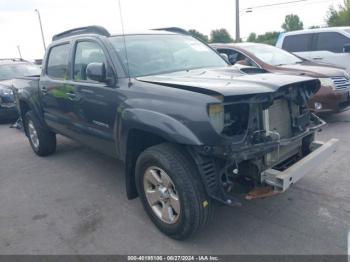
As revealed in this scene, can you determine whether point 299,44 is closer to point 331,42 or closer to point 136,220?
point 331,42

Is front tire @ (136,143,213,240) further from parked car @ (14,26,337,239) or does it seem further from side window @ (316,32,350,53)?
side window @ (316,32,350,53)

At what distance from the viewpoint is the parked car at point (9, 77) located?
928 cm

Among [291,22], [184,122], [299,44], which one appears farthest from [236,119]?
[291,22]

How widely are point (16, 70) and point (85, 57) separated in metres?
7.77

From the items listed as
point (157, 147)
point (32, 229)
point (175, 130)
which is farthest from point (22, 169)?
point (175, 130)

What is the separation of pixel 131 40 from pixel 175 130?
1.71 meters

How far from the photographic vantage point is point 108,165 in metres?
5.21

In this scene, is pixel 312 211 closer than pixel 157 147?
No

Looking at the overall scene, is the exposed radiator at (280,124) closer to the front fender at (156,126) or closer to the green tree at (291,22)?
the front fender at (156,126)

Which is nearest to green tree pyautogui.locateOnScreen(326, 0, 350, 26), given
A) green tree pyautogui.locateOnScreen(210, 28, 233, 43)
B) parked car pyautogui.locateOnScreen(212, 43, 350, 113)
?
green tree pyautogui.locateOnScreen(210, 28, 233, 43)

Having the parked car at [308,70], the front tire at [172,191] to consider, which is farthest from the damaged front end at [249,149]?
the parked car at [308,70]

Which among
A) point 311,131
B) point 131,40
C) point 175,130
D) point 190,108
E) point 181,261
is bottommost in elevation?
point 181,261

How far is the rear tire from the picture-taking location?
5703mm

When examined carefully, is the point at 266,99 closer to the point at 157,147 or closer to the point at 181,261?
the point at 157,147
